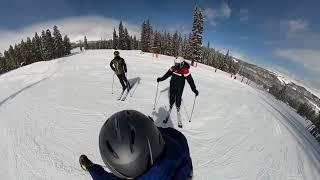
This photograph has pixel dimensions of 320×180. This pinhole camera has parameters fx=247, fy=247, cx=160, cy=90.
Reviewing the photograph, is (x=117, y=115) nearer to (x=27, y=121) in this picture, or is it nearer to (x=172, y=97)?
(x=172, y=97)

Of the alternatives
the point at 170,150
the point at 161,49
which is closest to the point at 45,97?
the point at 170,150

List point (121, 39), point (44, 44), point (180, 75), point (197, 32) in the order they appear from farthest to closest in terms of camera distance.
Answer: point (121, 39)
point (44, 44)
point (197, 32)
point (180, 75)

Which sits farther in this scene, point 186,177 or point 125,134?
point 186,177

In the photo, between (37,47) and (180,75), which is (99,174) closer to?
(180,75)

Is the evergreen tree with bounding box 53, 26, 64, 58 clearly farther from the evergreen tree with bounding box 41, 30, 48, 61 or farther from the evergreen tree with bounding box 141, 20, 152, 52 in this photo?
the evergreen tree with bounding box 141, 20, 152, 52

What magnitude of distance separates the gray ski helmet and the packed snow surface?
5.46 metres

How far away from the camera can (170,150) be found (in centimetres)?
256

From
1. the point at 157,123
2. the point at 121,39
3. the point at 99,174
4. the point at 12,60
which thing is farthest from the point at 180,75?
the point at 12,60

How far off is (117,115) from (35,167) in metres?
6.48

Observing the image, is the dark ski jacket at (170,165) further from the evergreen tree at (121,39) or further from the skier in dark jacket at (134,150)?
the evergreen tree at (121,39)

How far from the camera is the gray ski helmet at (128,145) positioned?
2.17m

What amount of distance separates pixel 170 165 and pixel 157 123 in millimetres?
8722

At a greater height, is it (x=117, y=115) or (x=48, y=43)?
(x=117, y=115)

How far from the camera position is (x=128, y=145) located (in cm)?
216
